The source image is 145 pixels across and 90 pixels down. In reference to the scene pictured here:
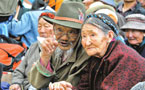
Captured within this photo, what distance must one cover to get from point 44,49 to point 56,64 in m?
0.39

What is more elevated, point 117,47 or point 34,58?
point 117,47

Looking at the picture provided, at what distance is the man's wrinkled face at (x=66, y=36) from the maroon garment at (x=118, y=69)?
0.44 metres

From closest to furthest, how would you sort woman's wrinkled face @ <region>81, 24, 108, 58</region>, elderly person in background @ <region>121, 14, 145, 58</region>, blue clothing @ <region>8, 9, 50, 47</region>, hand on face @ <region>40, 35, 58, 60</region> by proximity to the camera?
woman's wrinkled face @ <region>81, 24, 108, 58</region>
hand on face @ <region>40, 35, 58, 60</region>
elderly person in background @ <region>121, 14, 145, 58</region>
blue clothing @ <region>8, 9, 50, 47</region>

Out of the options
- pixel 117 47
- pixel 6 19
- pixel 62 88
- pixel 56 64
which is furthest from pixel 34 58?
pixel 6 19

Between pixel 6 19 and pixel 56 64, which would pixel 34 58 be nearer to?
pixel 56 64

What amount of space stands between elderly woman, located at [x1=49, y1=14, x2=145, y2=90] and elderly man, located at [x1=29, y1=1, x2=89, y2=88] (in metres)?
0.18

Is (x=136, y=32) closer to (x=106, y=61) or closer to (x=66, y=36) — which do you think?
(x=66, y=36)

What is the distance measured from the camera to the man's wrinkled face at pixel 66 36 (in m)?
2.56

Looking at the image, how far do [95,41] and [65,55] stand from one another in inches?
24.0

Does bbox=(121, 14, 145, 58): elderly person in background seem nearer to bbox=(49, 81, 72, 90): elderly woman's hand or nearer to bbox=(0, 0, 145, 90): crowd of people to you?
bbox=(0, 0, 145, 90): crowd of people

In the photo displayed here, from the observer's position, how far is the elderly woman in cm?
204

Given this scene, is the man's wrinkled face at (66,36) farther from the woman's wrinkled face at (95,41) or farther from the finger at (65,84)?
the finger at (65,84)

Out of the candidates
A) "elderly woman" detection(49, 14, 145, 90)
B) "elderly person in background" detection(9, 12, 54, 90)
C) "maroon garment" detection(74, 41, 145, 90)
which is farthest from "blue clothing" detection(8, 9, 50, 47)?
"maroon garment" detection(74, 41, 145, 90)

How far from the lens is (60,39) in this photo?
8.54ft
